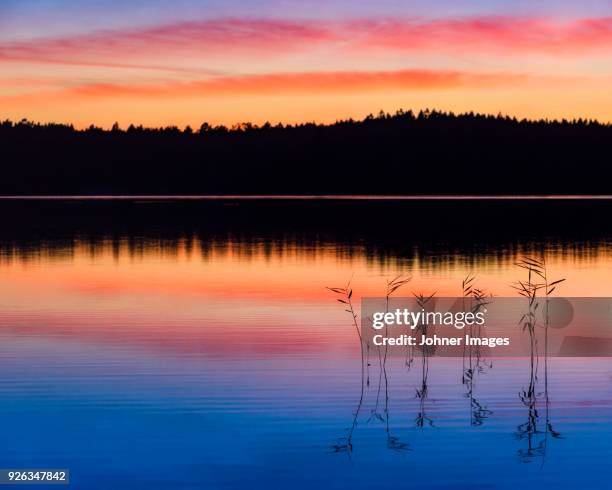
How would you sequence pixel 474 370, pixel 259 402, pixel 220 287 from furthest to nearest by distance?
pixel 220 287 < pixel 474 370 < pixel 259 402

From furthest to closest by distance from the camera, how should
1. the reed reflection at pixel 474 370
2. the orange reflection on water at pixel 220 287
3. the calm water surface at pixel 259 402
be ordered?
the orange reflection on water at pixel 220 287, the reed reflection at pixel 474 370, the calm water surface at pixel 259 402

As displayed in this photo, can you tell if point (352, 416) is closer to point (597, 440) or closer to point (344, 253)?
point (597, 440)

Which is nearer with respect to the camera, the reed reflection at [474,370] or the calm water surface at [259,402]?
the calm water surface at [259,402]

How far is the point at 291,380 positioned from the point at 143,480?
21.7ft

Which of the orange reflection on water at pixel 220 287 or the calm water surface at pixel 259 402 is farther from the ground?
the orange reflection on water at pixel 220 287

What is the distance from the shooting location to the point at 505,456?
50.9ft

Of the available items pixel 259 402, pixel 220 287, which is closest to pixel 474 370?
A: pixel 259 402

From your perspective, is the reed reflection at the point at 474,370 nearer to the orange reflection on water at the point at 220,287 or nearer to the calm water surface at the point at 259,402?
the calm water surface at the point at 259,402

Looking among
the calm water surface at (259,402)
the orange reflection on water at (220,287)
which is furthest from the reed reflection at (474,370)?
the orange reflection on water at (220,287)

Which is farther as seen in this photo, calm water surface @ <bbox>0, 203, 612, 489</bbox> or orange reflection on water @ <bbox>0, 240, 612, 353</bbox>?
orange reflection on water @ <bbox>0, 240, 612, 353</bbox>

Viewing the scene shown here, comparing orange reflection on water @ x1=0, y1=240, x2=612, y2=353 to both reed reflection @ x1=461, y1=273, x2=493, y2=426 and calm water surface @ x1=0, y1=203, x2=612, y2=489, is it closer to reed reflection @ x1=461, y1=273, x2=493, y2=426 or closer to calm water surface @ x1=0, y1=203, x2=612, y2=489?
calm water surface @ x1=0, y1=203, x2=612, y2=489

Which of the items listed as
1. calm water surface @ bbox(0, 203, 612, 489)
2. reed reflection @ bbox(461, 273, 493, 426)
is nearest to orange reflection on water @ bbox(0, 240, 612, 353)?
calm water surface @ bbox(0, 203, 612, 489)

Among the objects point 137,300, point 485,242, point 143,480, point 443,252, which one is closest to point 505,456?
point 143,480

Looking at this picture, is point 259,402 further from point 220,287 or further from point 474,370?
point 220,287
